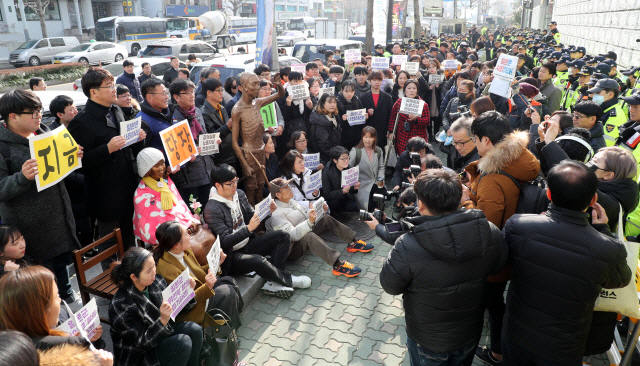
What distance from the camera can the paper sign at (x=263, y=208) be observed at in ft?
14.8

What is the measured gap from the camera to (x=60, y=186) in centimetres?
371

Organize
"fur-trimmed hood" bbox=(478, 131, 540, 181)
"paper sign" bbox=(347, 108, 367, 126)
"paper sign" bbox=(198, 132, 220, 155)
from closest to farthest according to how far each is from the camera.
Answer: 1. "fur-trimmed hood" bbox=(478, 131, 540, 181)
2. "paper sign" bbox=(198, 132, 220, 155)
3. "paper sign" bbox=(347, 108, 367, 126)

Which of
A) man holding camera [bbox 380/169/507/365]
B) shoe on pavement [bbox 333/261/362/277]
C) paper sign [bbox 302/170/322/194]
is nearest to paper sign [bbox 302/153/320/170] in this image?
paper sign [bbox 302/170/322/194]

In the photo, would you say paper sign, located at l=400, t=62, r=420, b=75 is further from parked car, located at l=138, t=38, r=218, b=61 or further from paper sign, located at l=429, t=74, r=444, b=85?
parked car, located at l=138, t=38, r=218, b=61

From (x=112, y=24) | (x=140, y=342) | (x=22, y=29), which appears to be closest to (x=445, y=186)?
(x=140, y=342)

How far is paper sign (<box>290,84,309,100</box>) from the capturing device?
22.7 ft

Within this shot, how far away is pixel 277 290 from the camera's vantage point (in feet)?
15.4

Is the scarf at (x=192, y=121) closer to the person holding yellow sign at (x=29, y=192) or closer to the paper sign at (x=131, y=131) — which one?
the paper sign at (x=131, y=131)

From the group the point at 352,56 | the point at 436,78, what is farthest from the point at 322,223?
the point at 352,56

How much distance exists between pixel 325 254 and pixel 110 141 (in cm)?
260

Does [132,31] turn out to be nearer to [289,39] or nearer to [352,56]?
[289,39]

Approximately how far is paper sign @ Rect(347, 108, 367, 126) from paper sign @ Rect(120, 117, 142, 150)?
12.2 ft

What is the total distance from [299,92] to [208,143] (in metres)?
2.34

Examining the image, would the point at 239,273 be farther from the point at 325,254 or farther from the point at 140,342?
the point at 140,342
